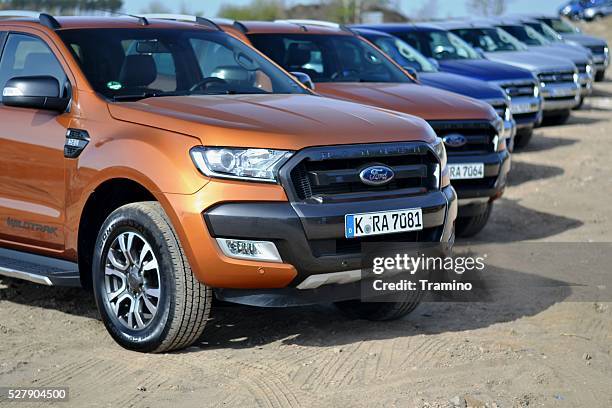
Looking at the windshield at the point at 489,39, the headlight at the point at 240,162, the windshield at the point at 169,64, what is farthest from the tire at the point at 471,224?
the windshield at the point at 489,39

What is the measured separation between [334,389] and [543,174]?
27.3ft

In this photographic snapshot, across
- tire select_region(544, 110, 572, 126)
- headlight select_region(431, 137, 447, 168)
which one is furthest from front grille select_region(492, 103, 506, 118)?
tire select_region(544, 110, 572, 126)

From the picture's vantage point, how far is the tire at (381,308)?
5926 mm

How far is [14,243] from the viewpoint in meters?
6.12

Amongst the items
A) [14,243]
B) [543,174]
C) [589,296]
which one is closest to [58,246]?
[14,243]

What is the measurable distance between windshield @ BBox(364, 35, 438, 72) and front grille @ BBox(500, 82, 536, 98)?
197 centimetres

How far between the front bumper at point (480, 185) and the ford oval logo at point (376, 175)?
3039 millimetres

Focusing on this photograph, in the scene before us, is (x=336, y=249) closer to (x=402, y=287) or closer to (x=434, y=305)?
(x=402, y=287)

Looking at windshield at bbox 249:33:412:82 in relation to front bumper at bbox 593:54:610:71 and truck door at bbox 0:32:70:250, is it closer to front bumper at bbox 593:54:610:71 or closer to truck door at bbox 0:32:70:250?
truck door at bbox 0:32:70:250

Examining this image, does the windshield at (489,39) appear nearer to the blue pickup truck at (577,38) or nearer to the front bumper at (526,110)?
the front bumper at (526,110)

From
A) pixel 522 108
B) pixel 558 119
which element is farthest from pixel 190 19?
pixel 558 119

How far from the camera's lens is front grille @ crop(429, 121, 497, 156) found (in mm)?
8500

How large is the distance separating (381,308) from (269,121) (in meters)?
1.41

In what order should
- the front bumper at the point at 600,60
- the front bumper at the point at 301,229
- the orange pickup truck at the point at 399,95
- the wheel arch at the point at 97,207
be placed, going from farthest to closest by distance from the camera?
the front bumper at the point at 600,60 < the orange pickup truck at the point at 399,95 < the wheel arch at the point at 97,207 < the front bumper at the point at 301,229
